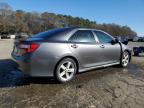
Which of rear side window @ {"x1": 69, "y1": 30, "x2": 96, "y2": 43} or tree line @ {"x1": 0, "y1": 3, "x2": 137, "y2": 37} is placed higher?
tree line @ {"x1": 0, "y1": 3, "x2": 137, "y2": 37}

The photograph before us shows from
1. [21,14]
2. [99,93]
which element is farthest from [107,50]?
[21,14]

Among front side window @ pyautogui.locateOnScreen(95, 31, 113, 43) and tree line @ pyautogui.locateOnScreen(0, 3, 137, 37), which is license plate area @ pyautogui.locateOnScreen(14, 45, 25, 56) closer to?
front side window @ pyautogui.locateOnScreen(95, 31, 113, 43)

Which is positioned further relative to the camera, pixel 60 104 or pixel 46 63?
pixel 46 63

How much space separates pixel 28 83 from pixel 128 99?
105 inches

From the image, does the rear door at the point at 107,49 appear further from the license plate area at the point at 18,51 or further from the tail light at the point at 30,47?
the license plate area at the point at 18,51

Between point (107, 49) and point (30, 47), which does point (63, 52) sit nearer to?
point (30, 47)

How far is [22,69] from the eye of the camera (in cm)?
578

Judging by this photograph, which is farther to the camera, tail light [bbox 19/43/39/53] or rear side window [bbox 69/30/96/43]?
rear side window [bbox 69/30/96/43]

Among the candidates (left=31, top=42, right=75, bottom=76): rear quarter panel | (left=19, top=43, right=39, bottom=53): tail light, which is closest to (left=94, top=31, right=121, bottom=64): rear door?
(left=31, top=42, right=75, bottom=76): rear quarter panel

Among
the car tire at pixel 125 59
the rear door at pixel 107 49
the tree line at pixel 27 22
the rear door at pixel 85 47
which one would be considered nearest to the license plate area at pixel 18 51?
the rear door at pixel 85 47

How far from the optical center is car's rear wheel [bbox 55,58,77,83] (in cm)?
595

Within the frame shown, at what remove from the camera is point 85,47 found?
21.6 ft

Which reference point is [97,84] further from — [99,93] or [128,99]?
[128,99]

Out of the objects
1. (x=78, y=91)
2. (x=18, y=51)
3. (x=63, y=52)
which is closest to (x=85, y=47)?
(x=63, y=52)
